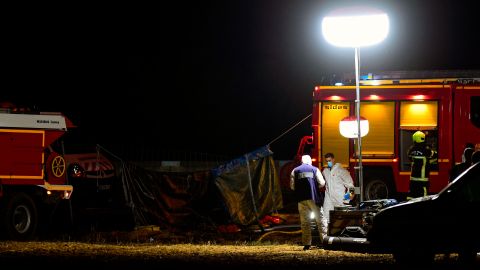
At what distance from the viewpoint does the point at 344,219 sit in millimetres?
13469

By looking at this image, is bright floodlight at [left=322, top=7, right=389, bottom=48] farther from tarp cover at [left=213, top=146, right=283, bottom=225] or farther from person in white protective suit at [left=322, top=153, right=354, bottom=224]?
tarp cover at [left=213, top=146, right=283, bottom=225]

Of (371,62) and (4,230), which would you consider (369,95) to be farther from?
(371,62)

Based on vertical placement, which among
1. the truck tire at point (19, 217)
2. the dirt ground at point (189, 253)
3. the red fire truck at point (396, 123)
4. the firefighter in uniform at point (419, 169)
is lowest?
the dirt ground at point (189, 253)

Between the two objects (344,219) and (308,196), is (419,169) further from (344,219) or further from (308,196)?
(344,219)

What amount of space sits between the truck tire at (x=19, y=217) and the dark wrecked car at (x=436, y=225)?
8.23 meters

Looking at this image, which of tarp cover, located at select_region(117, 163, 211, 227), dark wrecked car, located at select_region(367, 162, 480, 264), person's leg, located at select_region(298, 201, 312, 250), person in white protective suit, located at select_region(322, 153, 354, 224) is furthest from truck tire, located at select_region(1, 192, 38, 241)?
dark wrecked car, located at select_region(367, 162, 480, 264)

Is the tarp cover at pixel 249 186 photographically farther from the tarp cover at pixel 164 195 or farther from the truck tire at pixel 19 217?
the truck tire at pixel 19 217

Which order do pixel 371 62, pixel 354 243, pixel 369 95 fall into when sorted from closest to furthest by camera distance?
pixel 354 243, pixel 369 95, pixel 371 62

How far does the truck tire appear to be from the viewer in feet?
54.5

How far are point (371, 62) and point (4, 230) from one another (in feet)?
105

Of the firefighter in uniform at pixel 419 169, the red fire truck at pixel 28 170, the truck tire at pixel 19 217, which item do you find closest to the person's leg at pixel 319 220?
the firefighter in uniform at pixel 419 169

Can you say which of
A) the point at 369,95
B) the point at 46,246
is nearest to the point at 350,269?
the point at 46,246

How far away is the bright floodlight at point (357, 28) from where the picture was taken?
51.5 feet

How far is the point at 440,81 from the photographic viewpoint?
788 inches
